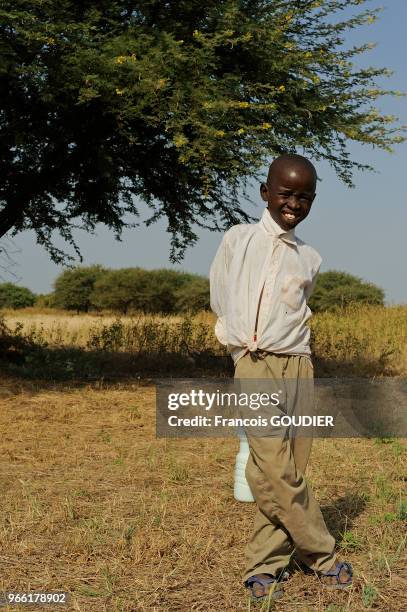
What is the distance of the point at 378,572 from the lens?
14.1 ft

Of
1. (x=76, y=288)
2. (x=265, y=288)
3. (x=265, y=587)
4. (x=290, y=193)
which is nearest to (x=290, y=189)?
(x=290, y=193)

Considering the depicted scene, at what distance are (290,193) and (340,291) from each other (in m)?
32.3

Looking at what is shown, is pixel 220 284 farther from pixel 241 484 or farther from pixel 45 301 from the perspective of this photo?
pixel 45 301

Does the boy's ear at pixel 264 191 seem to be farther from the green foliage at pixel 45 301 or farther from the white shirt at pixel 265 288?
the green foliage at pixel 45 301

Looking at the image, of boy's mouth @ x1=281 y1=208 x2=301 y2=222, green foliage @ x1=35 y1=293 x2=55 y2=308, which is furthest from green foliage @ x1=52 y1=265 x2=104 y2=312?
boy's mouth @ x1=281 y1=208 x2=301 y2=222

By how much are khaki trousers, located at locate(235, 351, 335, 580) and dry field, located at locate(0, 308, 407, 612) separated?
0.19m

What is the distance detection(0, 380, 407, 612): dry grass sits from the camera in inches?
A: 159

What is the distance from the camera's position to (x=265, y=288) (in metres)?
3.97

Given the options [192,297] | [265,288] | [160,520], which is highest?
[265,288]

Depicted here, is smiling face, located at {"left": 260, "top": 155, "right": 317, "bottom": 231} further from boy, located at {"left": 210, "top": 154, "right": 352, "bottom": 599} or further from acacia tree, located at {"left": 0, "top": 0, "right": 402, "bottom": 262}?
acacia tree, located at {"left": 0, "top": 0, "right": 402, "bottom": 262}

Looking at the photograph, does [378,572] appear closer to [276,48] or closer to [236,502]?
[236,502]

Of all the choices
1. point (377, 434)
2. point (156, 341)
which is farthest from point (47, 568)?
point (156, 341)

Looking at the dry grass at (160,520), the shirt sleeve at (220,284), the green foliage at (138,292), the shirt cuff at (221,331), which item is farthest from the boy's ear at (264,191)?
the green foliage at (138,292)

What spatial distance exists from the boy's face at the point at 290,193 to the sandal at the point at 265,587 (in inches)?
67.3
